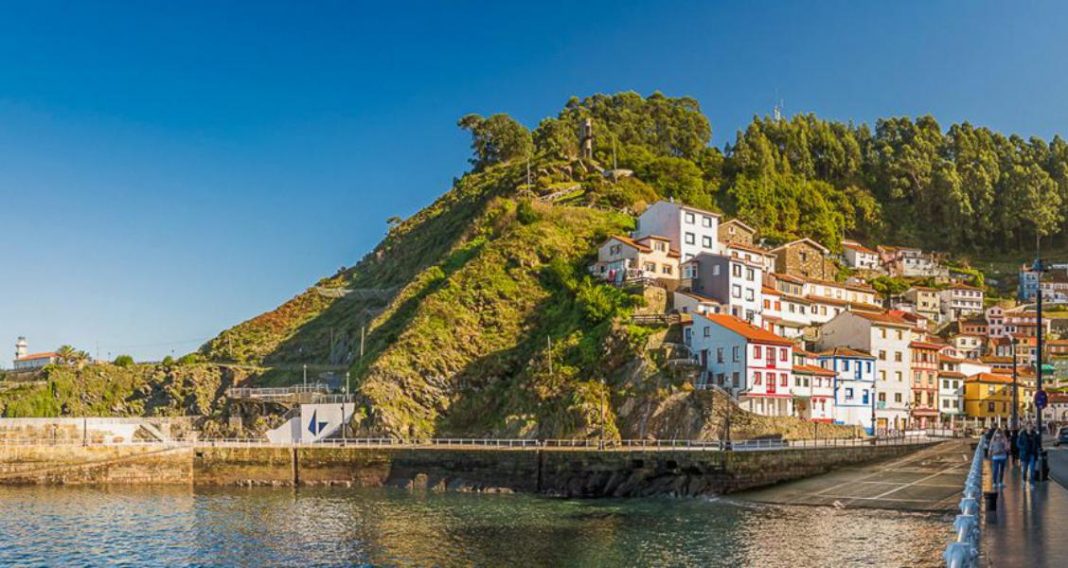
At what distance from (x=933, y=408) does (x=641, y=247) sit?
36.7 m

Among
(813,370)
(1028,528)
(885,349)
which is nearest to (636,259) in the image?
(813,370)

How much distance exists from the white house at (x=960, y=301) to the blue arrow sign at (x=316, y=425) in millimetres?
89243

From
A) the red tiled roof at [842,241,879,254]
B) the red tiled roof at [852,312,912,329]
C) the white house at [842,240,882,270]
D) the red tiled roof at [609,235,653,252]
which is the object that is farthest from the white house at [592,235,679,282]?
the red tiled roof at [842,241,879,254]

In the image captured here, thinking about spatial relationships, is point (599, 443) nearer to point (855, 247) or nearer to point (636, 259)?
point (636, 259)

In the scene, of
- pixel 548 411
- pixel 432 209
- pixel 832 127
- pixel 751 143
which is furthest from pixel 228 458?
pixel 832 127

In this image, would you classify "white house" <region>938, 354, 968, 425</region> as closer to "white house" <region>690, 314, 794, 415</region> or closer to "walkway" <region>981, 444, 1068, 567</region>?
"white house" <region>690, 314, 794, 415</region>

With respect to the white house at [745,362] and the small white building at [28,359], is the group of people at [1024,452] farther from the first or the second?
the small white building at [28,359]

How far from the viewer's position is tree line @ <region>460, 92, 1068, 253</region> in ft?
448

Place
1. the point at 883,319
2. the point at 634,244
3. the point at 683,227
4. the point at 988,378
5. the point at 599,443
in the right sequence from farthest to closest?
the point at 988,378 → the point at 683,227 → the point at 883,319 → the point at 634,244 → the point at 599,443

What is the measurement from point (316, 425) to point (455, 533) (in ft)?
129

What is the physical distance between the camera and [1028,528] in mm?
20625

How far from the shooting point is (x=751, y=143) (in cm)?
13838

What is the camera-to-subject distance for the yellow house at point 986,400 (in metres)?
102

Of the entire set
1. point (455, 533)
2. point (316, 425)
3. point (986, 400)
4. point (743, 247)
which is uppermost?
point (743, 247)
